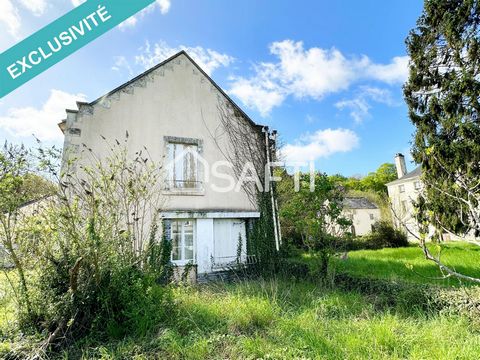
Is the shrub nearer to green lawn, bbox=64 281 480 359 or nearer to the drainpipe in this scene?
green lawn, bbox=64 281 480 359

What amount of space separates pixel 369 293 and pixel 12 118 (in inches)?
341

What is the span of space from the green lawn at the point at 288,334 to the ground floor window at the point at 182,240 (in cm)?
441

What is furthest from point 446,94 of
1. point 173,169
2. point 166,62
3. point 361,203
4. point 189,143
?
point 361,203

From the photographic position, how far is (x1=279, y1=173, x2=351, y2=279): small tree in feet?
24.6

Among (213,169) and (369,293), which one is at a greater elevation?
(213,169)

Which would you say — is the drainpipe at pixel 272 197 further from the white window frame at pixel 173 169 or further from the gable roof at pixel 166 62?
the white window frame at pixel 173 169

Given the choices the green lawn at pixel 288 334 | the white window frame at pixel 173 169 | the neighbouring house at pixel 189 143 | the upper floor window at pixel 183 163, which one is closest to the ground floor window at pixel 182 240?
the neighbouring house at pixel 189 143

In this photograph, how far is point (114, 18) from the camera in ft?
18.1

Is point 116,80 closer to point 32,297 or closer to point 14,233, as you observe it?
point 14,233

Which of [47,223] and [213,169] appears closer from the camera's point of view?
[47,223]

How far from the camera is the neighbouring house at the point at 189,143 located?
9.53m

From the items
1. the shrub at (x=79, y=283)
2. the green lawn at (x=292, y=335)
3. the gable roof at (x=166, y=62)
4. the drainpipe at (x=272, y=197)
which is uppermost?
the gable roof at (x=166, y=62)

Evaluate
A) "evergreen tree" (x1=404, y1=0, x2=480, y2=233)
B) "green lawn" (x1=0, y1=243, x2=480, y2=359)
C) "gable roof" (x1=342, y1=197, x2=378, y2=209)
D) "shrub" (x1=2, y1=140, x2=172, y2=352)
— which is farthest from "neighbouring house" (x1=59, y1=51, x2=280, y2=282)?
"gable roof" (x1=342, y1=197, x2=378, y2=209)

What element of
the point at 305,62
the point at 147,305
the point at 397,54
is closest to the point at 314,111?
the point at 305,62
